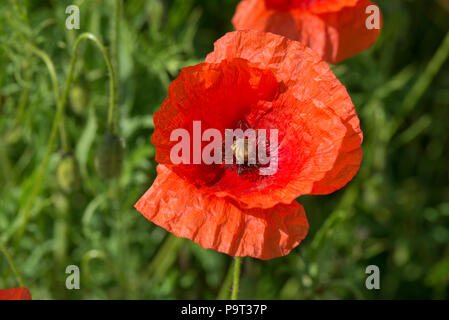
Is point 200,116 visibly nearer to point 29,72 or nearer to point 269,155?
point 269,155

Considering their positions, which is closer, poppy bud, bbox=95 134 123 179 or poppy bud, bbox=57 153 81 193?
poppy bud, bbox=95 134 123 179

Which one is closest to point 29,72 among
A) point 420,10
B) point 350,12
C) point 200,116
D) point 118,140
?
point 118,140
